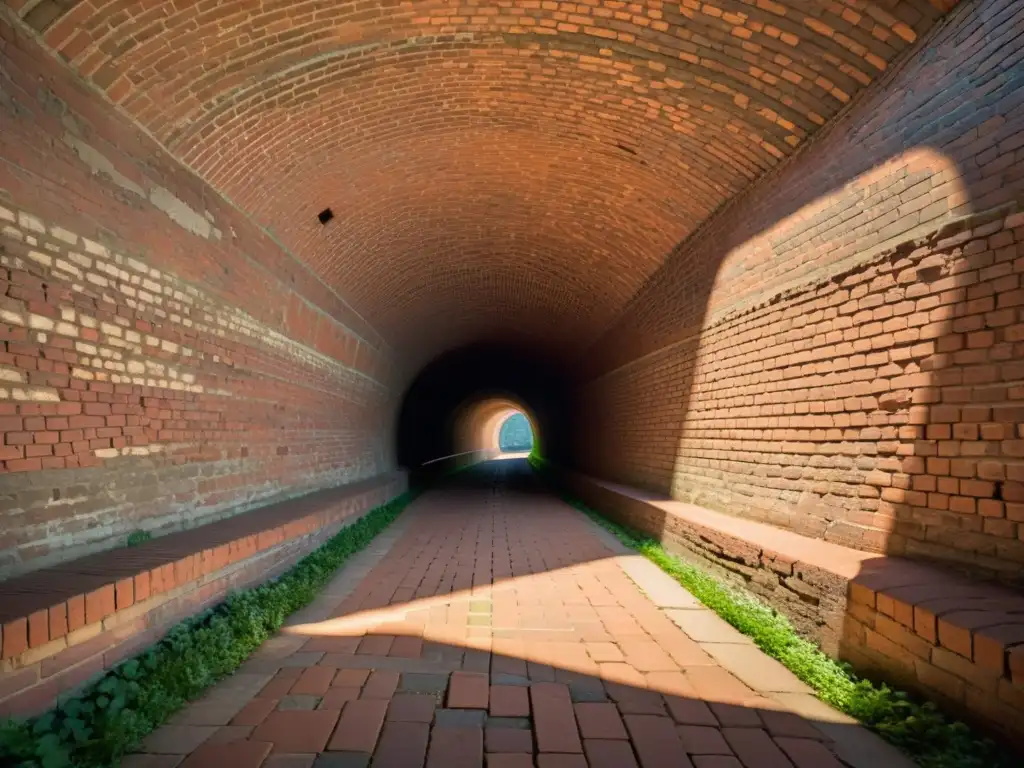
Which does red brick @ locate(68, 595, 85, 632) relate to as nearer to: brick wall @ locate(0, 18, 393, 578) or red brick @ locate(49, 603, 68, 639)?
red brick @ locate(49, 603, 68, 639)

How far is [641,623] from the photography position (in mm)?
3891

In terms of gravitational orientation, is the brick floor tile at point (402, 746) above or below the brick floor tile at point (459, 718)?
below

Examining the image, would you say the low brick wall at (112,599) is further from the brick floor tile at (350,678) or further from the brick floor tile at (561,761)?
the brick floor tile at (561,761)

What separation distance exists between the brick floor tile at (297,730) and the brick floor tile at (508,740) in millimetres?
685

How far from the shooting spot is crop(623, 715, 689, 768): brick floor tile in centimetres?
227

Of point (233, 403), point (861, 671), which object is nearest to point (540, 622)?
point (861, 671)

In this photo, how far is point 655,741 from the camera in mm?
2410

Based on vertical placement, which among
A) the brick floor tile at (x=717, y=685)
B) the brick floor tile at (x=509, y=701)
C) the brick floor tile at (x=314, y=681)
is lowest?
the brick floor tile at (x=314, y=681)

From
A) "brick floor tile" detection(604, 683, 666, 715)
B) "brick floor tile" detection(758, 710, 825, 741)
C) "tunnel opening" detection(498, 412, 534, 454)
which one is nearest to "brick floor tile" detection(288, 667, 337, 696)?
"brick floor tile" detection(604, 683, 666, 715)

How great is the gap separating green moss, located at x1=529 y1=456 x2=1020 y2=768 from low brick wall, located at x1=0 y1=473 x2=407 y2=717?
3.50 meters

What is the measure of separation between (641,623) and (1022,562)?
2120mm

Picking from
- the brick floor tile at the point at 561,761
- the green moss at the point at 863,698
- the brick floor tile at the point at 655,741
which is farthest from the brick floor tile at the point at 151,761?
the green moss at the point at 863,698

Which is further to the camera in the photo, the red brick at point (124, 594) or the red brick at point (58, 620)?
the red brick at point (124, 594)

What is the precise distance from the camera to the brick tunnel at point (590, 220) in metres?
2.73
